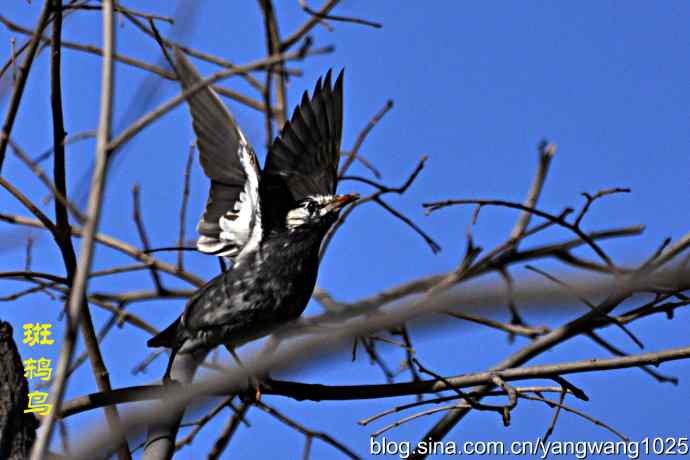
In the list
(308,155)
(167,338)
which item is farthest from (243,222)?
(167,338)

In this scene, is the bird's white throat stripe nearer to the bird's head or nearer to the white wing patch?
the bird's head

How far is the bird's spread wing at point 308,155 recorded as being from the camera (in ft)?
14.0

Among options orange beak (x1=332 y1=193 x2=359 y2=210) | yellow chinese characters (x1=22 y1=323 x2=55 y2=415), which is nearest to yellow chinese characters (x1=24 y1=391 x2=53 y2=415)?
yellow chinese characters (x1=22 y1=323 x2=55 y2=415)

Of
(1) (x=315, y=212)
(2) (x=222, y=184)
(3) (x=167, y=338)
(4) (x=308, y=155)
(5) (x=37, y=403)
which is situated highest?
(4) (x=308, y=155)

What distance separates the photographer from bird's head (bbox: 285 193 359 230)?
4.13 metres

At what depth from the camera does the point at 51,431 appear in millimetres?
1439

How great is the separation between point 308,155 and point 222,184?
0.44 meters

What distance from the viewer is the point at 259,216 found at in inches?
168

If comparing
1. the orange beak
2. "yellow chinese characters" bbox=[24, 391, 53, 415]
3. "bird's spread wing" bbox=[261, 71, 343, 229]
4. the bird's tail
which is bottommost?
"yellow chinese characters" bbox=[24, 391, 53, 415]

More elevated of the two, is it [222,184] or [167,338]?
[222,184]

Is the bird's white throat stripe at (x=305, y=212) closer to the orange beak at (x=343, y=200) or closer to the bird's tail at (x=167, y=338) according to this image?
the orange beak at (x=343, y=200)

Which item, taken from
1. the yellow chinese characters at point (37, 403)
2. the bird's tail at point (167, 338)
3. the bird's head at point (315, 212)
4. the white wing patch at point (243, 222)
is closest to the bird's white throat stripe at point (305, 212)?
the bird's head at point (315, 212)

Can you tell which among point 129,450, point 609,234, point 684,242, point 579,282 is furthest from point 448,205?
point 579,282

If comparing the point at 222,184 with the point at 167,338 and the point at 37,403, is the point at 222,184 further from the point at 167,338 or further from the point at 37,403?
the point at 37,403
